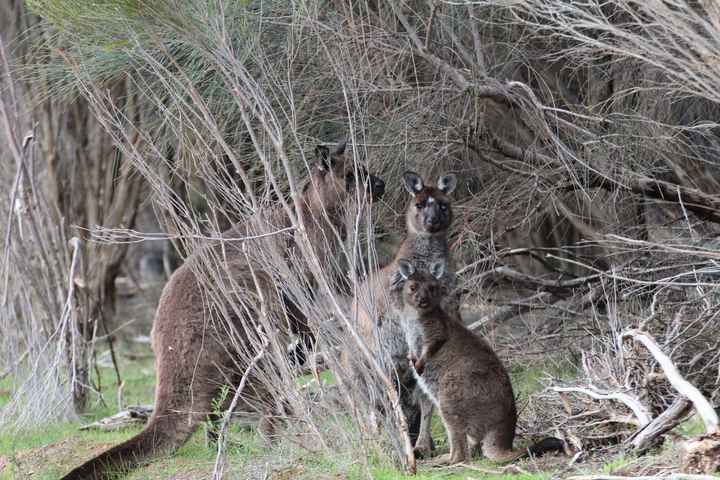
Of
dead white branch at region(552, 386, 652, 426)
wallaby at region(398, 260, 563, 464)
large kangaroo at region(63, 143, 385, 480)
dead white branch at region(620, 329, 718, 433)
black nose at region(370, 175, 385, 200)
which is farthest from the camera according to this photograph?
black nose at region(370, 175, 385, 200)

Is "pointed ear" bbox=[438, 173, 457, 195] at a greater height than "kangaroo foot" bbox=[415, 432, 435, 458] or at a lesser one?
greater

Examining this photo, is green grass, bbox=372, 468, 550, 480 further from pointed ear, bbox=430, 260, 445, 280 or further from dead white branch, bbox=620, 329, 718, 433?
pointed ear, bbox=430, 260, 445, 280

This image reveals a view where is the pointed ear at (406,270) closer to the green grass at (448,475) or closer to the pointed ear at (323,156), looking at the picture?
the pointed ear at (323,156)

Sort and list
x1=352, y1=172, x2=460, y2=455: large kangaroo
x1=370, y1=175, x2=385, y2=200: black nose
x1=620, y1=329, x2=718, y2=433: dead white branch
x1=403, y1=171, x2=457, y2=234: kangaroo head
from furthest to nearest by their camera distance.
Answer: x1=370, y1=175, x2=385, y2=200: black nose → x1=403, y1=171, x2=457, y2=234: kangaroo head → x1=352, y1=172, x2=460, y2=455: large kangaroo → x1=620, y1=329, x2=718, y2=433: dead white branch

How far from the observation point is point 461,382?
6.43 metres

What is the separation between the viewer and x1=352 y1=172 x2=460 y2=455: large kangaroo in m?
6.92

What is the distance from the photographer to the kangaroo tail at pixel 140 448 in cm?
616

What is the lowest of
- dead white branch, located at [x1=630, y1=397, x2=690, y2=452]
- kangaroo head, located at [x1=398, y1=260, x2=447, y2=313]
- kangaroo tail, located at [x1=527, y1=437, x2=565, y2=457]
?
kangaroo tail, located at [x1=527, y1=437, x2=565, y2=457]

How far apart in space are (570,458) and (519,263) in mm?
5112

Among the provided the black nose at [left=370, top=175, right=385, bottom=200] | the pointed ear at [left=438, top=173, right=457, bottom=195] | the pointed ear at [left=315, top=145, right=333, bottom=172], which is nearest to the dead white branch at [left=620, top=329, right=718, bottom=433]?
the pointed ear at [left=438, top=173, right=457, bottom=195]

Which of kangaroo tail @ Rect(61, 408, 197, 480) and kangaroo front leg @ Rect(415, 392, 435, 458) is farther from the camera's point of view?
kangaroo front leg @ Rect(415, 392, 435, 458)

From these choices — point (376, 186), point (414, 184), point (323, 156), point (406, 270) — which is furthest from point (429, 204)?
point (323, 156)

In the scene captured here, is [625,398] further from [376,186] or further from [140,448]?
[140,448]

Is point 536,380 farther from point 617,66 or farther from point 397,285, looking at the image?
point 617,66
